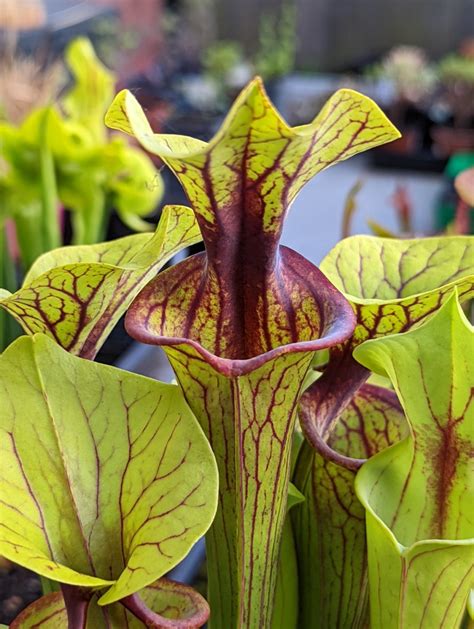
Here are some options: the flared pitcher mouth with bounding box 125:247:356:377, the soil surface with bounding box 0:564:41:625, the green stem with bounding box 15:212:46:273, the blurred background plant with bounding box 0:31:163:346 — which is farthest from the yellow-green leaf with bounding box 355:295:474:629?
the green stem with bounding box 15:212:46:273

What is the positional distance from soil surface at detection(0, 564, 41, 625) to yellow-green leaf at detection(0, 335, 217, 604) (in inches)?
19.4

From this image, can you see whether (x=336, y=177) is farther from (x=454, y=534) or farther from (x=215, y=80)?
(x=454, y=534)

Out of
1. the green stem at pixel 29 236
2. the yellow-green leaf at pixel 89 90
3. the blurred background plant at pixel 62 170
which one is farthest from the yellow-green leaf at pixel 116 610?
the yellow-green leaf at pixel 89 90

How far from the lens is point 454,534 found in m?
0.39

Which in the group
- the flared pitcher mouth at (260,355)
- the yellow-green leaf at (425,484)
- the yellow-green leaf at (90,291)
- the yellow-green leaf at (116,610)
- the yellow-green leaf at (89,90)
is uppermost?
the yellow-green leaf at (89,90)

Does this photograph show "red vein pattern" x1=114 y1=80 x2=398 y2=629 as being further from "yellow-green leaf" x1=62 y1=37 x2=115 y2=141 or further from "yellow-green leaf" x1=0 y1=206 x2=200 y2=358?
"yellow-green leaf" x1=62 y1=37 x2=115 y2=141

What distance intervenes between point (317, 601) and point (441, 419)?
0.17m

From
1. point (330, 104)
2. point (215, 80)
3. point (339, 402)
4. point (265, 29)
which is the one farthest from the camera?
point (265, 29)

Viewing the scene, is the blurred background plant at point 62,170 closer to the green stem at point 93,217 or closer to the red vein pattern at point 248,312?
the green stem at point 93,217

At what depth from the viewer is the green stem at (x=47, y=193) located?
1.02 meters

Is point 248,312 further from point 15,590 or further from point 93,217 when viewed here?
point 93,217

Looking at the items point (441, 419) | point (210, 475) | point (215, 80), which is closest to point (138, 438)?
point (210, 475)

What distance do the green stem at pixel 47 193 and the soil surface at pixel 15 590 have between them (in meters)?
0.46

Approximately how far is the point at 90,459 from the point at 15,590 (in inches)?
22.0
